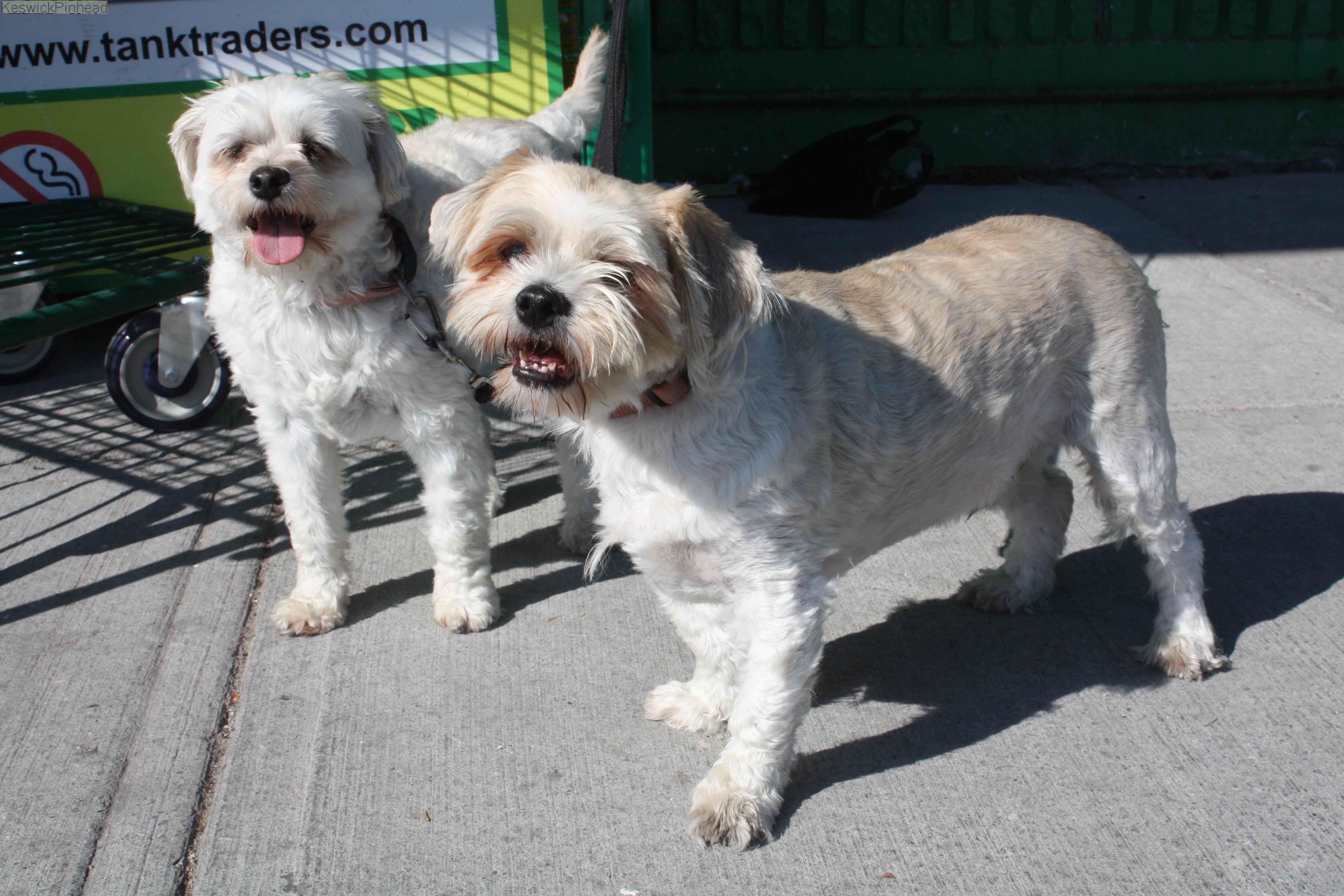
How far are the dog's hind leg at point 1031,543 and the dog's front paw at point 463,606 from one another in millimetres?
1748

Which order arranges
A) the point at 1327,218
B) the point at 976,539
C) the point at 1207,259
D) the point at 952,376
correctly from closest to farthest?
1. the point at 952,376
2. the point at 976,539
3. the point at 1207,259
4. the point at 1327,218

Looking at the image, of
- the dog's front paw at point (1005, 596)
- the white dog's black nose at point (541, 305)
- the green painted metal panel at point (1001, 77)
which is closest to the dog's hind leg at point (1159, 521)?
the dog's front paw at point (1005, 596)

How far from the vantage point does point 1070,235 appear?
3066 mm

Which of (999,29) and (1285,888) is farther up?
(999,29)

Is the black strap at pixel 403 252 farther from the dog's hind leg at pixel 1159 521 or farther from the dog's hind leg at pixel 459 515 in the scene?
the dog's hind leg at pixel 1159 521

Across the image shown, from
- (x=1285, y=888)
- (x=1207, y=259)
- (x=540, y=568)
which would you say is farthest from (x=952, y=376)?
(x=1207, y=259)

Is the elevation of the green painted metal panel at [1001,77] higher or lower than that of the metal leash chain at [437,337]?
higher

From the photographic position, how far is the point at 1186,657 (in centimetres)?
310

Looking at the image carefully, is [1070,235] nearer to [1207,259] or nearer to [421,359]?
[421,359]

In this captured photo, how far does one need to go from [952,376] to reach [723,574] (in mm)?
839

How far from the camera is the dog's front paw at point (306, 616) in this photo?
339 cm

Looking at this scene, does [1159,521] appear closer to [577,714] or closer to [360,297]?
[577,714]

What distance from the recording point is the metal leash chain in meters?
3.15

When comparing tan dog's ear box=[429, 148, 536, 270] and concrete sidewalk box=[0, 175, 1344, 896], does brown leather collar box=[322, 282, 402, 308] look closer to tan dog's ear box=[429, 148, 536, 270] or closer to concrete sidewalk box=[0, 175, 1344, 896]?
tan dog's ear box=[429, 148, 536, 270]
